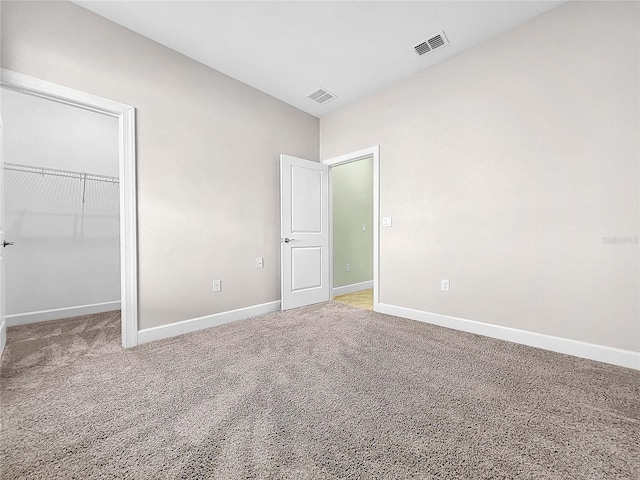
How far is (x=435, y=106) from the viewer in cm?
288

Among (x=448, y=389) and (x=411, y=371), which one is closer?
(x=448, y=389)

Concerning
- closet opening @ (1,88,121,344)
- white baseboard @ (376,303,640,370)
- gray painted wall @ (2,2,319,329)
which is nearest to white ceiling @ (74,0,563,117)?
gray painted wall @ (2,2,319,329)

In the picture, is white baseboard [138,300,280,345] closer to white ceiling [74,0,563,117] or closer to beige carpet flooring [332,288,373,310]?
beige carpet flooring [332,288,373,310]

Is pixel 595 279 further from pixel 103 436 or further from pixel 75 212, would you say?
pixel 75 212

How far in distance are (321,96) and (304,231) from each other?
170cm

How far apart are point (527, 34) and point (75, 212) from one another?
491cm

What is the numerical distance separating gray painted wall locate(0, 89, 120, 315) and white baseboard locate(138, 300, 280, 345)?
1559mm

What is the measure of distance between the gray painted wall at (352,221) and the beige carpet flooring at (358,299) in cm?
23

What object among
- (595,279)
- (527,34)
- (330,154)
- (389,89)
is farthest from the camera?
(330,154)

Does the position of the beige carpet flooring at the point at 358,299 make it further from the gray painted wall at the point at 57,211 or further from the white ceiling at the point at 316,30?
the gray painted wall at the point at 57,211

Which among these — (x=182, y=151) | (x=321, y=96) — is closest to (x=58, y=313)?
(x=182, y=151)

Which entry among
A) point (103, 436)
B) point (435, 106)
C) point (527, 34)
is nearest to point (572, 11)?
point (527, 34)

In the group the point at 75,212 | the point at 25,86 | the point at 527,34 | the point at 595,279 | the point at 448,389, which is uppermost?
the point at 527,34

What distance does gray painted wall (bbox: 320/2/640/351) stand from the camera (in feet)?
6.35
